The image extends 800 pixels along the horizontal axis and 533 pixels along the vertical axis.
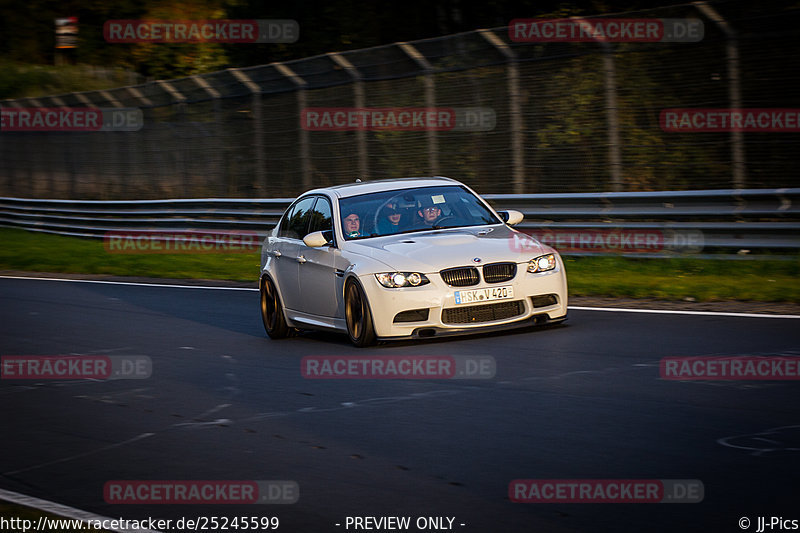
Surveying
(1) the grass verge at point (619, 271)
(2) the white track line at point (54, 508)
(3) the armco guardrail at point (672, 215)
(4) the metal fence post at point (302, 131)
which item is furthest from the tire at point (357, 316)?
(4) the metal fence post at point (302, 131)

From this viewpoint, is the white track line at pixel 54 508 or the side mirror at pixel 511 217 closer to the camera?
the white track line at pixel 54 508

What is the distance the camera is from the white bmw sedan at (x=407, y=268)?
407 inches

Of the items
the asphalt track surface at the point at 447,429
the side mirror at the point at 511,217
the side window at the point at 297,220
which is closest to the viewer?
the asphalt track surface at the point at 447,429

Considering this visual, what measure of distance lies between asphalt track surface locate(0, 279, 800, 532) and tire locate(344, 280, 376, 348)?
0.50 feet

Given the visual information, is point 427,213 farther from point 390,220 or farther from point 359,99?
point 359,99

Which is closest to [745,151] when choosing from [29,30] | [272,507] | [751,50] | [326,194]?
[751,50]

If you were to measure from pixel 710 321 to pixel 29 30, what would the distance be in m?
63.0

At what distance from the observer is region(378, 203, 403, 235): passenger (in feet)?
37.6

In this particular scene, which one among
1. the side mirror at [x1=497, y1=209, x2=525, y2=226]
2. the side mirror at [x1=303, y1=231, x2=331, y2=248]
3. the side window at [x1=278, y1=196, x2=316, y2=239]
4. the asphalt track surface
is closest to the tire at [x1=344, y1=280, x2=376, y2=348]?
the asphalt track surface

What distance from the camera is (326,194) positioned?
12125mm

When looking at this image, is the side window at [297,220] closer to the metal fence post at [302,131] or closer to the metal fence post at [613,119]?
the metal fence post at [613,119]

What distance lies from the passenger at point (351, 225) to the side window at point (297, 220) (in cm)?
82

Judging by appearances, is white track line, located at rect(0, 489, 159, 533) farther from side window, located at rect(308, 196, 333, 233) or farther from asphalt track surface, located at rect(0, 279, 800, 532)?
side window, located at rect(308, 196, 333, 233)

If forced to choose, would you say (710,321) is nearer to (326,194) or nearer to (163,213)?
(326,194)
